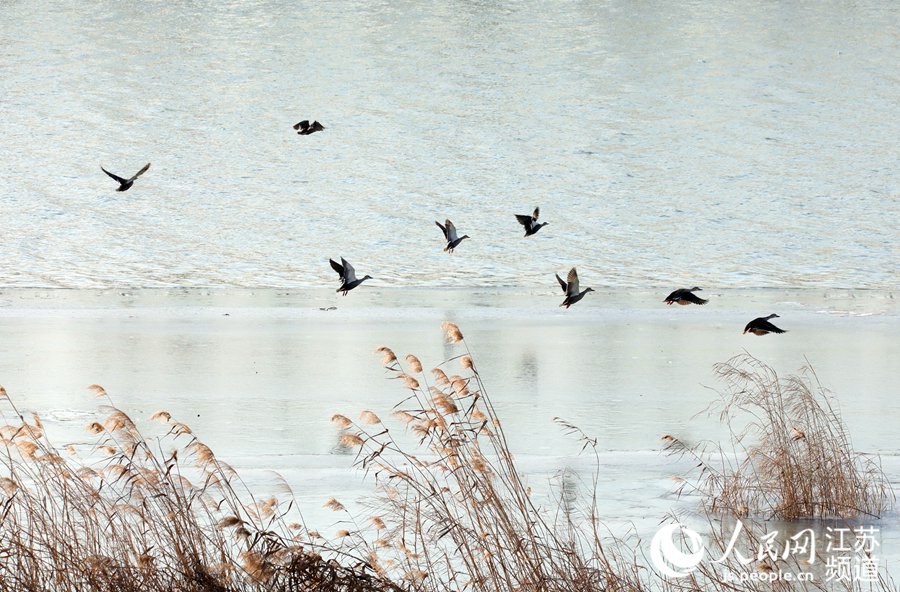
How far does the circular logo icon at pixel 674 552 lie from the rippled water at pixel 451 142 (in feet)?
40.8

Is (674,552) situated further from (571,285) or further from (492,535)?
(571,285)

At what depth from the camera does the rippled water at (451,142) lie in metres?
19.4

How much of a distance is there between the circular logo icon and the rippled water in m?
12.4

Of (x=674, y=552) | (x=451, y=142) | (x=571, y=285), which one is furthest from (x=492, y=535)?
(x=451, y=142)

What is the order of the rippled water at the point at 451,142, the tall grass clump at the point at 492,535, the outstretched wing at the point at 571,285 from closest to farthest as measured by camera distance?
the tall grass clump at the point at 492,535 → the outstretched wing at the point at 571,285 → the rippled water at the point at 451,142

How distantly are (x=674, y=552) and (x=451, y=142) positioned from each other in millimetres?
21580

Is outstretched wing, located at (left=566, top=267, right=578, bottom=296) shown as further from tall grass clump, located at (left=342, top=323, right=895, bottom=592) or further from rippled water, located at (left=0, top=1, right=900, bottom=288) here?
rippled water, located at (left=0, top=1, right=900, bottom=288)

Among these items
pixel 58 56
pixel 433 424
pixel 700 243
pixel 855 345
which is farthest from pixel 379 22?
pixel 433 424

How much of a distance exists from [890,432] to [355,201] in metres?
16.4

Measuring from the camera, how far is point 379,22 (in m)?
33.1

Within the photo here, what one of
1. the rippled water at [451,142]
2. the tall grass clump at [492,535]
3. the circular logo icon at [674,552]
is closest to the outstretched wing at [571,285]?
the tall grass clump at [492,535]

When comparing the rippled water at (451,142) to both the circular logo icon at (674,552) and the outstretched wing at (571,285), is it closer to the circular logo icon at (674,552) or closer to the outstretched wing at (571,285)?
the outstretched wing at (571,285)

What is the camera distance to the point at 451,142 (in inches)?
1011

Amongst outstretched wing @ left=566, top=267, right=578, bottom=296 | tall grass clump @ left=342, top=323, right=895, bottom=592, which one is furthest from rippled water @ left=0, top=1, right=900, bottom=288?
tall grass clump @ left=342, top=323, right=895, bottom=592
